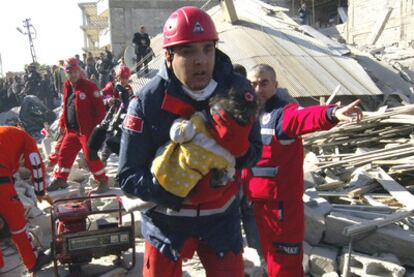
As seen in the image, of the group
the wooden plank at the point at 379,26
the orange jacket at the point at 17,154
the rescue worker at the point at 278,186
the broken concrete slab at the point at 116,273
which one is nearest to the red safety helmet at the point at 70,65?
the orange jacket at the point at 17,154

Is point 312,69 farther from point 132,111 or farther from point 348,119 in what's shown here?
point 132,111

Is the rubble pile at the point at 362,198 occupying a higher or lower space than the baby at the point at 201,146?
lower

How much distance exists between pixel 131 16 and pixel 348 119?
2607 cm

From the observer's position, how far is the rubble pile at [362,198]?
431 centimetres

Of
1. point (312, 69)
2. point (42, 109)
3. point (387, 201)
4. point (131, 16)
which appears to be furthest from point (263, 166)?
point (131, 16)

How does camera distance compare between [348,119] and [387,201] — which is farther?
[387,201]

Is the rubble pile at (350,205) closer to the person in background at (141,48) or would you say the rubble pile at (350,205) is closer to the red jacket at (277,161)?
the red jacket at (277,161)

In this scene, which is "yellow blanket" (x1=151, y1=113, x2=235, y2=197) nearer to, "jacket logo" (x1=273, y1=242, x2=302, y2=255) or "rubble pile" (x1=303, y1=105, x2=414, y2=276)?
"jacket logo" (x1=273, y1=242, x2=302, y2=255)

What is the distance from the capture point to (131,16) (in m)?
27.1

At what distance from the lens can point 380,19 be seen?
22.0 meters

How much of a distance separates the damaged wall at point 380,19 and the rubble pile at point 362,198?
46.3 feet

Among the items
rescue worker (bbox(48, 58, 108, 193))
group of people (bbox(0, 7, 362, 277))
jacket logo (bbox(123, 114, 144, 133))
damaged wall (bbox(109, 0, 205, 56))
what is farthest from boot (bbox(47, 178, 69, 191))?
damaged wall (bbox(109, 0, 205, 56))

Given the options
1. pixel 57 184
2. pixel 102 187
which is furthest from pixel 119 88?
pixel 57 184

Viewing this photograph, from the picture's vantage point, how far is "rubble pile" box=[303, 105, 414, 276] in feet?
14.1
